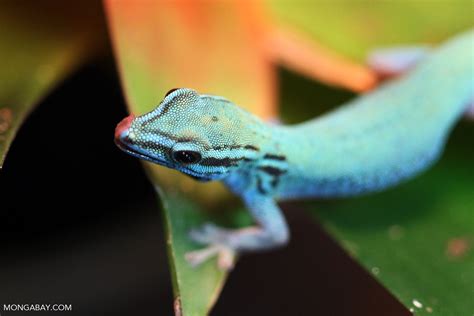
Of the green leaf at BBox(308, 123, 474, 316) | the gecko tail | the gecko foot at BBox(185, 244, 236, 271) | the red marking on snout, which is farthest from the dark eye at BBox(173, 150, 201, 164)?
the gecko tail

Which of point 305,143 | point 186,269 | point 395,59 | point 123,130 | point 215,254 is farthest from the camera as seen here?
point 395,59

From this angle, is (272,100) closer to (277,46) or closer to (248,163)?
(277,46)

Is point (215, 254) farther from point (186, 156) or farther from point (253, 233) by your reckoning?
point (186, 156)

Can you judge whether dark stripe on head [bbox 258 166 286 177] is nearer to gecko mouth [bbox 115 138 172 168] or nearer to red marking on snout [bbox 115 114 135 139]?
gecko mouth [bbox 115 138 172 168]

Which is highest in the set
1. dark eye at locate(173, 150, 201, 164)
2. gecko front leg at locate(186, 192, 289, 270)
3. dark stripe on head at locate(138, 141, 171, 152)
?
dark stripe on head at locate(138, 141, 171, 152)

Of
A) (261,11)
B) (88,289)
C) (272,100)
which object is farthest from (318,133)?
(88,289)

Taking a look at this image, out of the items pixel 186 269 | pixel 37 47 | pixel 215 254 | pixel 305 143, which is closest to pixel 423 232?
pixel 305 143

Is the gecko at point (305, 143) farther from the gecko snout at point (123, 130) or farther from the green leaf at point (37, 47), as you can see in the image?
the green leaf at point (37, 47)

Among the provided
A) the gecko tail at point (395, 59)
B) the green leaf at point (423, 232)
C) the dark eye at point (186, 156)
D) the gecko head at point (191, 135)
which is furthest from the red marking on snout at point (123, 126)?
the gecko tail at point (395, 59)
